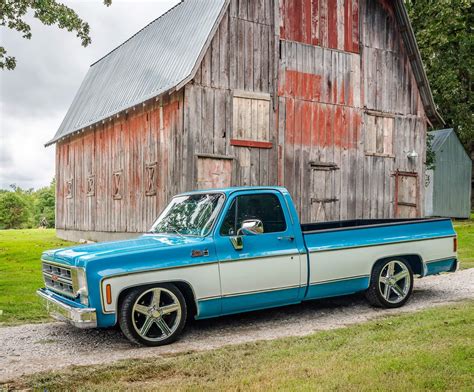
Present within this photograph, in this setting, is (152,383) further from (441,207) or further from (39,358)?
(441,207)

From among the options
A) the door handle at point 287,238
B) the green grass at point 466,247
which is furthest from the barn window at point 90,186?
the door handle at point 287,238

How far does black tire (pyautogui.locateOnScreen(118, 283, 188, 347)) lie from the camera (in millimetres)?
6406

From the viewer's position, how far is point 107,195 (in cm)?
2070

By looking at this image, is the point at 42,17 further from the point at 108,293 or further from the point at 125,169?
the point at 108,293

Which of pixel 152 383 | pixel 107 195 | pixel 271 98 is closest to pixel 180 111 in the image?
pixel 271 98

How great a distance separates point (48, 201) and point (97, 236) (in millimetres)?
69671

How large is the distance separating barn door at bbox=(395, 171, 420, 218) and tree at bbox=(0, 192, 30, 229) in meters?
59.3

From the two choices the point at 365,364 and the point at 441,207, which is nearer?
the point at 365,364

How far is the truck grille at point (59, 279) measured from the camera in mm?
6624

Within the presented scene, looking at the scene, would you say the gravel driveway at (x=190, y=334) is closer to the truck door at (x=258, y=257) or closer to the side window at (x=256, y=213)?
the truck door at (x=258, y=257)

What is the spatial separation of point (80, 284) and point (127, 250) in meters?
0.64

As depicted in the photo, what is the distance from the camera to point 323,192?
17.6 m

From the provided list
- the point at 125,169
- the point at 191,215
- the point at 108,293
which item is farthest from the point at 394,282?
the point at 125,169

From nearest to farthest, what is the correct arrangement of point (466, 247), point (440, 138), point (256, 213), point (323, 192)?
point (256, 213) → point (323, 192) → point (466, 247) → point (440, 138)
